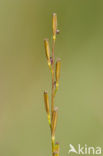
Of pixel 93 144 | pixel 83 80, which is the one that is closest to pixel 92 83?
pixel 83 80

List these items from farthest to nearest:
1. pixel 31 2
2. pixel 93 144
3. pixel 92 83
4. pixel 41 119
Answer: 1. pixel 31 2
2. pixel 92 83
3. pixel 41 119
4. pixel 93 144

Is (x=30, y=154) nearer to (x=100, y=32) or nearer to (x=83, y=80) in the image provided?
(x=83, y=80)

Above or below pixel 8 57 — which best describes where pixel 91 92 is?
below

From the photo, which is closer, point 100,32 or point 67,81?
point 67,81

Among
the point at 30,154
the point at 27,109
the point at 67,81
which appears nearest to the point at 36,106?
the point at 27,109

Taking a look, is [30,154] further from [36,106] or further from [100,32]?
[100,32]

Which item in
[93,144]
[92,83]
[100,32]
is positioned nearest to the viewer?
[93,144]

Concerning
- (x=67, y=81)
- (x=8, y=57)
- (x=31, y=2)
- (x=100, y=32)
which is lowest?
(x=67, y=81)
